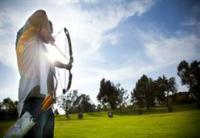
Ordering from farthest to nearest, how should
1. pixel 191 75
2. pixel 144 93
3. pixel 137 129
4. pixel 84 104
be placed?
1. pixel 84 104
2. pixel 144 93
3. pixel 191 75
4. pixel 137 129

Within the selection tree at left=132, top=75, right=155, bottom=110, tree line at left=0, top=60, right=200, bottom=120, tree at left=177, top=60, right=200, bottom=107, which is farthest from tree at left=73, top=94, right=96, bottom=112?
tree at left=177, top=60, right=200, bottom=107

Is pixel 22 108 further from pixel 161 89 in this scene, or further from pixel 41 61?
pixel 161 89

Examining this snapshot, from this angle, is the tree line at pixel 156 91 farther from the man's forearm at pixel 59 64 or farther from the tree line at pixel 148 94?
the man's forearm at pixel 59 64

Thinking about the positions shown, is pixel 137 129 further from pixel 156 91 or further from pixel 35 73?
pixel 156 91

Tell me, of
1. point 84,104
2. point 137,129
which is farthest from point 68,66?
point 84,104

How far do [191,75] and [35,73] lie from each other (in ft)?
375

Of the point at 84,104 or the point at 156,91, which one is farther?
the point at 84,104

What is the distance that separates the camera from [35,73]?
10.6ft

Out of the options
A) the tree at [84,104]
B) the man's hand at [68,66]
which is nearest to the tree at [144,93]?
the tree at [84,104]

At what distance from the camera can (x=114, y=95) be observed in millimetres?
127625

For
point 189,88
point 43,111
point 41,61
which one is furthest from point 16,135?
point 189,88

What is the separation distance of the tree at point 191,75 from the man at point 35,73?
110m

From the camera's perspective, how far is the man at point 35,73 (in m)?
3.21

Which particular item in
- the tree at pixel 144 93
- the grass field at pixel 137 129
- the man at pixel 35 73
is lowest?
the grass field at pixel 137 129
